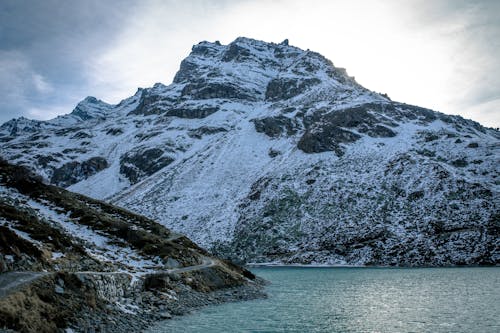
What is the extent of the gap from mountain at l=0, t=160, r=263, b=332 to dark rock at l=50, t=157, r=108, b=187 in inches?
5524

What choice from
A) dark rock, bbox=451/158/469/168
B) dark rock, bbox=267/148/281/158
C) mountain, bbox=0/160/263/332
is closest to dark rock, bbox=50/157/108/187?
dark rock, bbox=267/148/281/158

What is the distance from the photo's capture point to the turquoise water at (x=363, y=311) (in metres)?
26.7

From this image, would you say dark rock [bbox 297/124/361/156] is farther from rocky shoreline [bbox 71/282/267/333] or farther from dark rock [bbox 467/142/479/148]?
rocky shoreline [bbox 71/282/267/333]

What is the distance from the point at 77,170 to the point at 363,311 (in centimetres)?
18784

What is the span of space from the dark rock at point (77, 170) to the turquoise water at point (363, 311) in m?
165

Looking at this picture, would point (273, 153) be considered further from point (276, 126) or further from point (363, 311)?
point (363, 311)

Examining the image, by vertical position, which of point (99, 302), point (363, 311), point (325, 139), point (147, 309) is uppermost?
point (325, 139)

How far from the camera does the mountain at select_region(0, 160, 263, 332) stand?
2177cm

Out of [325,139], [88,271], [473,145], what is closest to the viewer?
[88,271]

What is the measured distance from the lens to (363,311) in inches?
1273

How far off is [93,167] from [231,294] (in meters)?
170

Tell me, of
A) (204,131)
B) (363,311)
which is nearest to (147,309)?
(363,311)

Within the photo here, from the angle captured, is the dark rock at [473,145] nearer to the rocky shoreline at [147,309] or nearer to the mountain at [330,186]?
the mountain at [330,186]

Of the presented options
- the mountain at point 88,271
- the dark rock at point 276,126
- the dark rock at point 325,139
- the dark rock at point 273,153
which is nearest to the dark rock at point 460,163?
the dark rock at point 325,139
